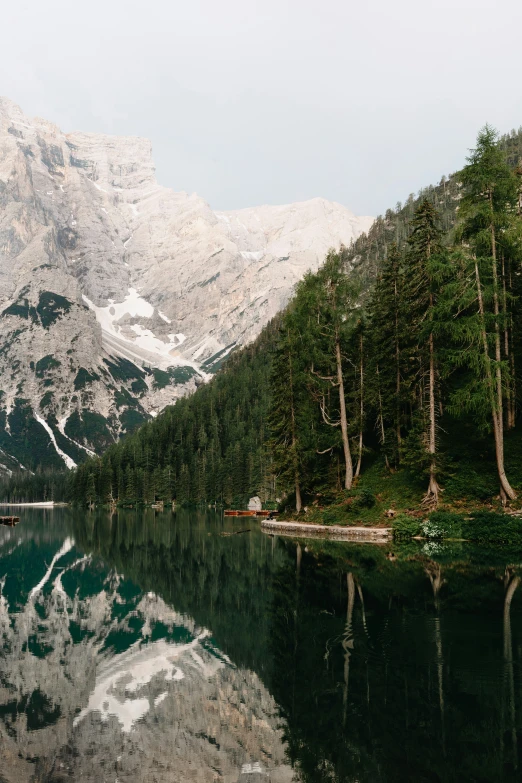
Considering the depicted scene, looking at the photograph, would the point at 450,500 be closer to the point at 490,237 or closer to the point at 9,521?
the point at 490,237

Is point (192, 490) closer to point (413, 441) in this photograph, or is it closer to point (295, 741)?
point (413, 441)

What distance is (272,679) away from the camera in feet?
39.2

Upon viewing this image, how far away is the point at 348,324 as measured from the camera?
45.7m

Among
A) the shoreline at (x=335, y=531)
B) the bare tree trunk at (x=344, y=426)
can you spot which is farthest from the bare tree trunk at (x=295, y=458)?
the bare tree trunk at (x=344, y=426)

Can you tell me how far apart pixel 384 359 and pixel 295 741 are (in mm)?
41124

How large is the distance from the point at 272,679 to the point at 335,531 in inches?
1171

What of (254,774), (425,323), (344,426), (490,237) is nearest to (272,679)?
(254,774)

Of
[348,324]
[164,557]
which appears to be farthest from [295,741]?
[348,324]

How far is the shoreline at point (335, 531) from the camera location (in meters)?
36.6

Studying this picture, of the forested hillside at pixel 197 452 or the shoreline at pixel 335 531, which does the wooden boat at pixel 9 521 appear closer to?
the forested hillside at pixel 197 452

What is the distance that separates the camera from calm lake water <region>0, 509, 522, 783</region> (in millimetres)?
8531

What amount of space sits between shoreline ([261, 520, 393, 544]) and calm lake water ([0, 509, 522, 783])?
12.3 metres

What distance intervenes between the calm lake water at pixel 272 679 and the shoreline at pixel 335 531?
12258 millimetres

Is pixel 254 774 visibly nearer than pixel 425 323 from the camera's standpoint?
Yes
